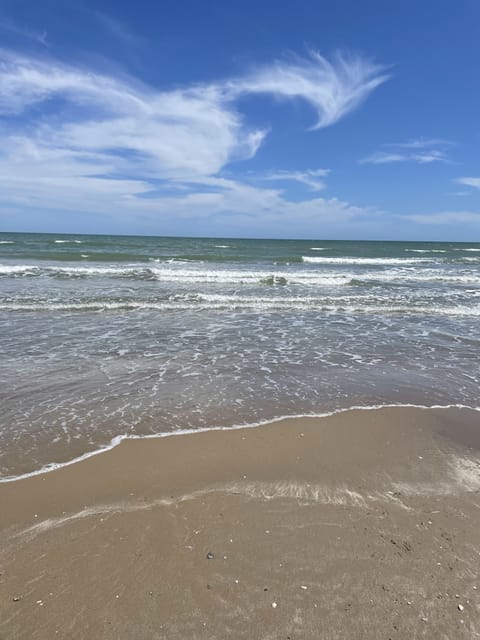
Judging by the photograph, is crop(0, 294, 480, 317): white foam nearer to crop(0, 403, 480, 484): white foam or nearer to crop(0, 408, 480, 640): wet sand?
crop(0, 403, 480, 484): white foam

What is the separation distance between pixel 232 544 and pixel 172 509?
2.19 feet

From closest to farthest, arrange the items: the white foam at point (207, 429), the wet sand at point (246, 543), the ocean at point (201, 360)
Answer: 1. the wet sand at point (246, 543)
2. the white foam at point (207, 429)
3. the ocean at point (201, 360)

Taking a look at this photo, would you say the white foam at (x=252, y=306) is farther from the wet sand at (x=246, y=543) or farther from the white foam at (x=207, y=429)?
the wet sand at (x=246, y=543)

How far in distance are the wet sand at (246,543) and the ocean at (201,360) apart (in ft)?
2.77

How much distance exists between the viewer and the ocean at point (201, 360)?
5.25 meters

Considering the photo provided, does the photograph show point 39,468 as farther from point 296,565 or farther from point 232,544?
point 296,565

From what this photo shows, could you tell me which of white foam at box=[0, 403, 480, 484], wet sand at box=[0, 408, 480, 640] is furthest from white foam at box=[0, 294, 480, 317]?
wet sand at box=[0, 408, 480, 640]

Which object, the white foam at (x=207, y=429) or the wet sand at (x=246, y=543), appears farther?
the white foam at (x=207, y=429)

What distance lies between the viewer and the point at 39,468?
4.07 metres

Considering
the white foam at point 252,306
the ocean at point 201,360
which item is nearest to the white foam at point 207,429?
the ocean at point 201,360

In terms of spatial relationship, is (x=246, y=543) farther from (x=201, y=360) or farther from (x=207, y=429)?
(x=201, y=360)

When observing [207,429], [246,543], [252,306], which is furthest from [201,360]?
[252,306]

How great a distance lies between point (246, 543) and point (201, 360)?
496cm

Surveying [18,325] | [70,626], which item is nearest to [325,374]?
[70,626]
